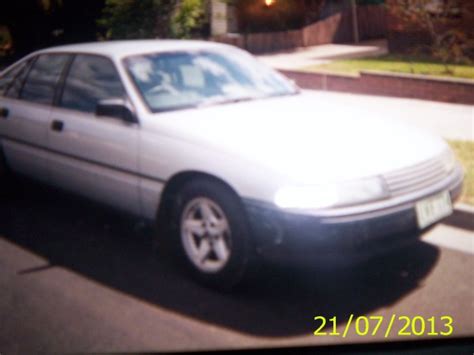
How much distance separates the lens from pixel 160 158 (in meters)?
3.72

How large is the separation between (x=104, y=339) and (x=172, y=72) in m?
1.99

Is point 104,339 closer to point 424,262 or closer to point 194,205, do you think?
point 194,205

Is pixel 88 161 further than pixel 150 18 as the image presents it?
No

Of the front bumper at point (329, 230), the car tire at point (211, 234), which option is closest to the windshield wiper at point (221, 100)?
the car tire at point (211, 234)

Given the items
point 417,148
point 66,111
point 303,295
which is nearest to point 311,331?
point 303,295

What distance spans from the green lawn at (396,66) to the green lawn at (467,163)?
15.7ft

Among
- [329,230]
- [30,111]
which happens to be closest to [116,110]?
[30,111]

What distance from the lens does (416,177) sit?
133 inches

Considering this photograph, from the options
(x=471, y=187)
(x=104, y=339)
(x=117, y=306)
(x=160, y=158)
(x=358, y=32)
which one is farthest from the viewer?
(x=358, y=32)

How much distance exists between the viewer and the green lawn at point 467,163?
489cm

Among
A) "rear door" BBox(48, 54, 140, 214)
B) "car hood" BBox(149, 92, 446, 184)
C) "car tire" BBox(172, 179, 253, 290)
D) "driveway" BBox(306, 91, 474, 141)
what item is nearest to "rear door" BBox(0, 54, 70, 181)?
"rear door" BBox(48, 54, 140, 214)
